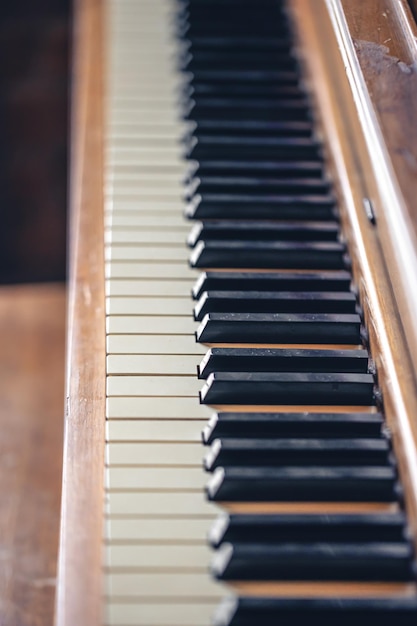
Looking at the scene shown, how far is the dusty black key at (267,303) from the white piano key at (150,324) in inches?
1.2

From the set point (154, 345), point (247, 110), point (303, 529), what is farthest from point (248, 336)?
point (247, 110)

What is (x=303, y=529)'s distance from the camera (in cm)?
123

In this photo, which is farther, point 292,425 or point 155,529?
point 292,425

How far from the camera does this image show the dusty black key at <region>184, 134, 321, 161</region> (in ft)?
6.28

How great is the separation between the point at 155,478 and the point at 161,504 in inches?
1.9

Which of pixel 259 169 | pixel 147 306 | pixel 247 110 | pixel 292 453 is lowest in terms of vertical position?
pixel 292 453

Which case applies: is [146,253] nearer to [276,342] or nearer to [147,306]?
[147,306]

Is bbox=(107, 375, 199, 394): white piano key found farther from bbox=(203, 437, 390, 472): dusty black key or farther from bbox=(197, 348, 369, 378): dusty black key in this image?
bbox=(203, 437, 390, 472): dusty black key

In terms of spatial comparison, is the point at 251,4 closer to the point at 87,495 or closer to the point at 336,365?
the point at 336,365

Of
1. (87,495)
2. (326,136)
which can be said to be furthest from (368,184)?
(87,495)

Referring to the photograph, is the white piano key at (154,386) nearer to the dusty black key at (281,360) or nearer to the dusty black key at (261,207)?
the dusty black key at (281,360)

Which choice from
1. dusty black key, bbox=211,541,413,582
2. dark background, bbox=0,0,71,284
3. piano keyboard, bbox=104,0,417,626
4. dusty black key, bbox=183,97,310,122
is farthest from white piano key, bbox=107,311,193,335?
dark background, bbox=0,0,71,284

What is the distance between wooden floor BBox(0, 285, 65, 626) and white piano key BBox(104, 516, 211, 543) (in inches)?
19.6

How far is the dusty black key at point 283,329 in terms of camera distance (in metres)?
1.53
